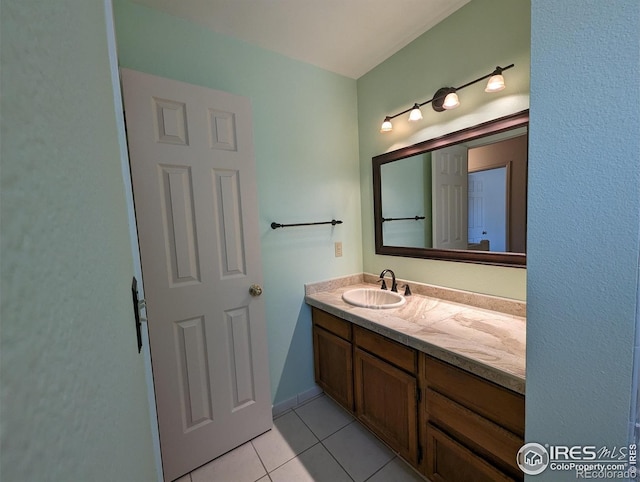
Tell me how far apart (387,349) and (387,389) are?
9.0 inches

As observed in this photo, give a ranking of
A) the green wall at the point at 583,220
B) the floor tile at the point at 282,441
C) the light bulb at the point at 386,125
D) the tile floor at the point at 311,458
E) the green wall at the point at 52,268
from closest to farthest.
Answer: the green wall at the point at 52,268 < the green wall at the point at 583,220 < the tile floor at the point at 311,458 < the floor tile at the point at 282,441 < the light bulb at the point at 386,125

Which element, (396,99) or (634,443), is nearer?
(634,443)

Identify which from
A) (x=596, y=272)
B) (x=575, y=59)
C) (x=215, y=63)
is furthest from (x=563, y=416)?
(x=215, y=63)

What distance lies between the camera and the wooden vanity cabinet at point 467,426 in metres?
0.92

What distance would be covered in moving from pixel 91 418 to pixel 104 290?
5.7 inches

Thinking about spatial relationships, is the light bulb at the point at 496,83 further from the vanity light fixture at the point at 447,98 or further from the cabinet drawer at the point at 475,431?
the cabinet drawer at the point at 475,431

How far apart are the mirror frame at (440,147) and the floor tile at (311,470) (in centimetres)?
132

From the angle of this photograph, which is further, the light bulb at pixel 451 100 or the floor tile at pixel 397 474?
the light bulb at pixel 451 100

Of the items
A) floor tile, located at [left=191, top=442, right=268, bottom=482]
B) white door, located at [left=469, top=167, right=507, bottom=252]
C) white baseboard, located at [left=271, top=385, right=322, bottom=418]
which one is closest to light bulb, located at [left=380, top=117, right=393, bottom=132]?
white door, located at [left=469, top=167, right=507, bottom=252]

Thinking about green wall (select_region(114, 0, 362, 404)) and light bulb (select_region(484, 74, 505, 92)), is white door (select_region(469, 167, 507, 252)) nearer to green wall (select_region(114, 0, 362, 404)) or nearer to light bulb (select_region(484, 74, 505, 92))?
light bulb (select_region(484, 74, 505, 92))

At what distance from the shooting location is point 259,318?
1597mm

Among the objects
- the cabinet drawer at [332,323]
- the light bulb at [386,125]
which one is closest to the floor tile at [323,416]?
the cabinet drawer at [332,323]

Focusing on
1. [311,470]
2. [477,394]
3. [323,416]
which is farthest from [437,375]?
[323,416]

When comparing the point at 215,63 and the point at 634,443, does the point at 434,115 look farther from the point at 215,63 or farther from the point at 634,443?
the point at 634,443
